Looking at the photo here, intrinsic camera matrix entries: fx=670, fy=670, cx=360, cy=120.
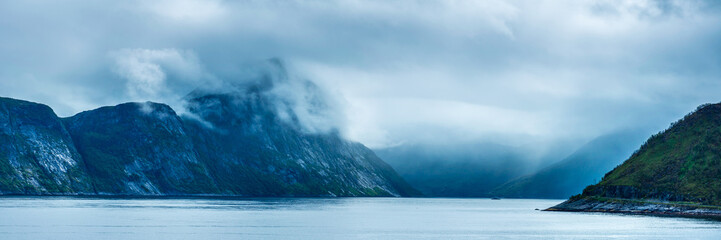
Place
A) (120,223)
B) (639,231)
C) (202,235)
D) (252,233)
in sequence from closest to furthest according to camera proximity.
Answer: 1. (202,235)
2. (252,233)
3. (639,231)
4. (120,223)

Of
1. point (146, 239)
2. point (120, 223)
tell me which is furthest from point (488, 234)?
point (120, 223)

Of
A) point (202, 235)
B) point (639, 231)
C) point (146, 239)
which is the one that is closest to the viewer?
A: point (146, 239)

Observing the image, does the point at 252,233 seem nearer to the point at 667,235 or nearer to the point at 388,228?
the point at 388,228

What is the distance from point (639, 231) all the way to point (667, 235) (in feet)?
42.1

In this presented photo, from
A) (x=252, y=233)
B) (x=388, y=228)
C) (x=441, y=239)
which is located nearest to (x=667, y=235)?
(x=441, y=239)

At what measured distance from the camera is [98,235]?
389 feet

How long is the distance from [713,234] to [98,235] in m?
115

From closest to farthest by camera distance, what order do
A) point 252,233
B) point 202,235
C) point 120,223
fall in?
1. point 202,235
2. point 252,233
3. point 120,223

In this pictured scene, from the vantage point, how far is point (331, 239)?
120 metres

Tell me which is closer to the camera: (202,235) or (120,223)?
(202,235)

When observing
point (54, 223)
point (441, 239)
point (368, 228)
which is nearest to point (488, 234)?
point (441, 239)

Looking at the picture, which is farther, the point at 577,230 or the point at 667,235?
the point at 577,230

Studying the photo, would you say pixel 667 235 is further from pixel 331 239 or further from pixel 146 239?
pixel 146 239

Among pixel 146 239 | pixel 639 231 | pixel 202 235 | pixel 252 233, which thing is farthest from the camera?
pixel 639 231
